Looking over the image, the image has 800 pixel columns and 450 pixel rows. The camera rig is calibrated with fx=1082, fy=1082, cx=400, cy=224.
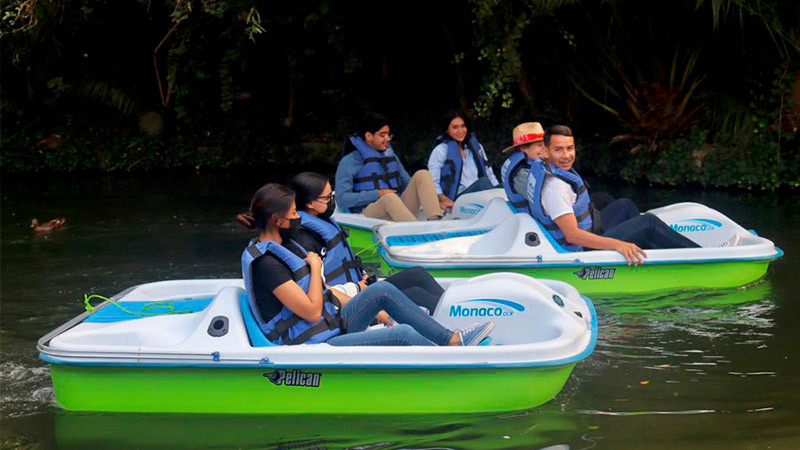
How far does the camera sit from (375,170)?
9.16 m

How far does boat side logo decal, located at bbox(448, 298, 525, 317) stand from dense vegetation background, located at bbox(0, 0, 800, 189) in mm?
4822

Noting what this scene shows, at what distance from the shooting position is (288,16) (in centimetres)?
1525

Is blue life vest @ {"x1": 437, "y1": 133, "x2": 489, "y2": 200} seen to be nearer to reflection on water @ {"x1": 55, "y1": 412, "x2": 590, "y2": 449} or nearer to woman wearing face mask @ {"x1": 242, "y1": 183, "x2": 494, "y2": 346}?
woman wearing face mask @ {"x1": 242, "y1": 183, "x2": 494, "y2": 346}

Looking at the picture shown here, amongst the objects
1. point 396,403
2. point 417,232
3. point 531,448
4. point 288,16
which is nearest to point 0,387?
point 396,403

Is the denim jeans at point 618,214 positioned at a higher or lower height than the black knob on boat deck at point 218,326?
higher

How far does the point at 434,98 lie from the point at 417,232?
861cm

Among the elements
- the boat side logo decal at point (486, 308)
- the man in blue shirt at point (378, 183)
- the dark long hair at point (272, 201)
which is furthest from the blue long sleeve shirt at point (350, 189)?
the dark long hair at point (272, 201)

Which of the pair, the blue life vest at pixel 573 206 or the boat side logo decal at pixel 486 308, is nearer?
the boat side logo decal at pixel 486 308

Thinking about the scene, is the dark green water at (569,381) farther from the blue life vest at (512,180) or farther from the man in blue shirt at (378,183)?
the man in blue shirt at (378,183)

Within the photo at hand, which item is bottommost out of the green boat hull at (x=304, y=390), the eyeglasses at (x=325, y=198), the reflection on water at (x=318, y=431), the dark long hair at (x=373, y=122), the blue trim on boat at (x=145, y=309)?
the reflection on water at (x=318, y=431)

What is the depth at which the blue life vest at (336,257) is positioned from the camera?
5.70m

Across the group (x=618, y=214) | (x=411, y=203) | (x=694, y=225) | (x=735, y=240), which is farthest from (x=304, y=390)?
(x=411, y=203)

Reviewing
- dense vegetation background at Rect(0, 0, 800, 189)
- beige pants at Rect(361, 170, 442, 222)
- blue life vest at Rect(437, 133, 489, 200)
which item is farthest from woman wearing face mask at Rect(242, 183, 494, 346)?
dense vegetation background at Rect(0, 0, 800, 189)

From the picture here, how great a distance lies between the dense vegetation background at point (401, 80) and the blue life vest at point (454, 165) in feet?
6.69
